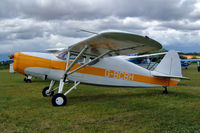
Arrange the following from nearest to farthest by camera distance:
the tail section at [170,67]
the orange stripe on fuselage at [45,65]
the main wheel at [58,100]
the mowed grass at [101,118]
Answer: the mowed grass at [101,118]
the main wheel at [58,100]
the orange stripe on fuselage at [45,65]
the tail section at [170,67]

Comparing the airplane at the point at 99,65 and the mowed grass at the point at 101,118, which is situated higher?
the airplane at the point at 99,65

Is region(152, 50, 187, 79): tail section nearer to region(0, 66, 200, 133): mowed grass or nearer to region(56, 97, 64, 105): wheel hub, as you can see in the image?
region(0, 66, 200, 133): mowed grass

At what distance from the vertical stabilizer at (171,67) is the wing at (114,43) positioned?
2584 millimetres

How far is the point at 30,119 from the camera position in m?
4.13

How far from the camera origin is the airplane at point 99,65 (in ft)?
16.0

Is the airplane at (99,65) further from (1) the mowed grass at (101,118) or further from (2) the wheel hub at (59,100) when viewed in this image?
(1) the mowed grass at (101,118)

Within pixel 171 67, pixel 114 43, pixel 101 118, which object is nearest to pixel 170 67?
pixel 171 67

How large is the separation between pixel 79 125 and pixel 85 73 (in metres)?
2.87

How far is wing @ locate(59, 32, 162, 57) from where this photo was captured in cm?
427

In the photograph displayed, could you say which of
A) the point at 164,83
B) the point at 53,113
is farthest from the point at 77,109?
the point at 164,83

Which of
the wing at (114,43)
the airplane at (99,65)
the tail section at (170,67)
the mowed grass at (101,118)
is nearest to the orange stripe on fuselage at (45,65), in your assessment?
the airplane at (99,65)

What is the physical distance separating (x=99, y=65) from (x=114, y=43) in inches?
70.9

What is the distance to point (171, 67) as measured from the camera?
763 centimetres

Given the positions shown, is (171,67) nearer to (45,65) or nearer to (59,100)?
(59,100)
